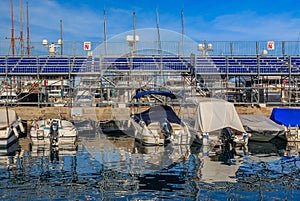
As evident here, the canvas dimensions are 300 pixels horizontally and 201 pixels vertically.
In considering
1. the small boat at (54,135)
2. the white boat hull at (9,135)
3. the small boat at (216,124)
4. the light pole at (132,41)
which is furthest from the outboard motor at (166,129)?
the light pole at (132,41)

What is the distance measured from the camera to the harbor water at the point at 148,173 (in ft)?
51.3

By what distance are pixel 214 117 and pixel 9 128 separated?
46.6 feet

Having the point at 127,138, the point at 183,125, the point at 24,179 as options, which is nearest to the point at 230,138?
the point at 183,125

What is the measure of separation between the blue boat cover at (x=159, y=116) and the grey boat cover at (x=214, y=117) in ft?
5.98

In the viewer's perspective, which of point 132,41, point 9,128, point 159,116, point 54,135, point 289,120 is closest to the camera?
point 54,135

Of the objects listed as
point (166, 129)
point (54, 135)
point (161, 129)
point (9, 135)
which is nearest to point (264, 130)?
point (166, 129)

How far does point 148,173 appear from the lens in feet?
62.5

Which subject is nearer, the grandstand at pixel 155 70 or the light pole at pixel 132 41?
the light pole at pixel 132 41

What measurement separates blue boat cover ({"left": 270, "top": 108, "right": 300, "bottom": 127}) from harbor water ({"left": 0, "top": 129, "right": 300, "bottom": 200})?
14.4 ft

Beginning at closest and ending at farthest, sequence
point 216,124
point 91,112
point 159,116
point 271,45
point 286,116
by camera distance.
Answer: point 216,124 < point 159,116 < point 286,116 < point 91,112 < point 271,45

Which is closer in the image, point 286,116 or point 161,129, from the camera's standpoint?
point 161,129

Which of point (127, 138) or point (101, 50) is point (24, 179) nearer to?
point (127, 138)

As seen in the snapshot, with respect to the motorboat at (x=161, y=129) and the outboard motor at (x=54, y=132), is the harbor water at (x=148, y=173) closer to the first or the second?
the motorboat at (x=161, y=129)

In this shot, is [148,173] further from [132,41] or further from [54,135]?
[132,41]
